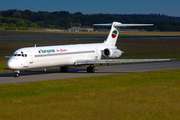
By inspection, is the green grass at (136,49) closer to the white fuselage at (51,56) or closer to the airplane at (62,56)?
the airplane at (62,56)

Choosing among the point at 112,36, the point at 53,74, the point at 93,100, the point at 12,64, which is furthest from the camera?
the point at 112,36

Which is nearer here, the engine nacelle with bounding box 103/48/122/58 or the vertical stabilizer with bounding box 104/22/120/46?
the engine nacelle with bounding box 103/48/122/58

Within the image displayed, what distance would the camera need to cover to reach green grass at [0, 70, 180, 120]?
45.5ft

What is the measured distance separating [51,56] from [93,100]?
1279 cm

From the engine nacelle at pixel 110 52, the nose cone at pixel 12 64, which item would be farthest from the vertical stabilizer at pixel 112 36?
the nose cone at pixel 12 64

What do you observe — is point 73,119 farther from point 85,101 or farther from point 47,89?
point 47,89

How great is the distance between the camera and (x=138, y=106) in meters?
15.4

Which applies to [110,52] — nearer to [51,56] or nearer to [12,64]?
[51,56]

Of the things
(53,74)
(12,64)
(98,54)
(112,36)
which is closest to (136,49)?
(112,36)

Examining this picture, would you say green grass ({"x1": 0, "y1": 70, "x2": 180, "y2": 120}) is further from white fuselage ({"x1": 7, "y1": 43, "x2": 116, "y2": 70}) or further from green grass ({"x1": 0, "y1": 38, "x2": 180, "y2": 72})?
green grass ({"x1": 0, "y1": 38, "x2": 180, "y2": 72})

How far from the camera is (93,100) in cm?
1691

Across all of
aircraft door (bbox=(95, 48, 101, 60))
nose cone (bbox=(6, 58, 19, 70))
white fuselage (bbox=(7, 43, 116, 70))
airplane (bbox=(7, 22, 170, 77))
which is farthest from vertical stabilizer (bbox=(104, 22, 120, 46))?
nose cone (bbox=(6, 58, 19, 70))

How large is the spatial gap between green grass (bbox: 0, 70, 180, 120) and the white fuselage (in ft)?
16.5

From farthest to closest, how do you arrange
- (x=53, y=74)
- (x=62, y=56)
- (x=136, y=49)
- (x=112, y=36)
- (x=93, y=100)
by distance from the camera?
1. (x=136, y=49)
2. (x=112, y=36)
3. (x=53, y=74)
4. (x=62, y=56)
5. (x=93, y=100)
